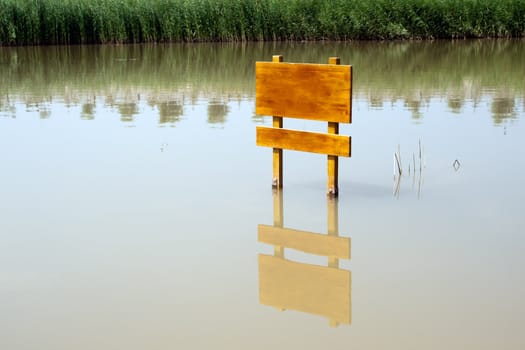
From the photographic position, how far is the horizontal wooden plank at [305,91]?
8.59 metres

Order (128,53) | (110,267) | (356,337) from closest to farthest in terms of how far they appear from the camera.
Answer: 1. (356,337)
2. (110,267)
3. (128,53)

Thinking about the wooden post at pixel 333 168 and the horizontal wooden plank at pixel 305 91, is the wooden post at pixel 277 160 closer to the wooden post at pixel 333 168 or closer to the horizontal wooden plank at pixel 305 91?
the horizontal wooden plank at pixel 305 91

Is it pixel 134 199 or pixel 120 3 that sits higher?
pixel 120 3

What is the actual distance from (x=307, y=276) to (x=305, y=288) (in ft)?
0.96

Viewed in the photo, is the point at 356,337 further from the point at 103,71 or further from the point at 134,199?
the point at 103,71

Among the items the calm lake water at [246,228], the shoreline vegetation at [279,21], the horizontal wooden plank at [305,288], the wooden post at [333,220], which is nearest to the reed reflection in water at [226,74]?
the calm lake water at [246,228]

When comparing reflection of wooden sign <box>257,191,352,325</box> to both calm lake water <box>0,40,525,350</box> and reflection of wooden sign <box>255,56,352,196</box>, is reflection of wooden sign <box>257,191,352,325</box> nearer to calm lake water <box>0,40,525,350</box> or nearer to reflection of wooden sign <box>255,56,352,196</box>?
calm lake water <box>0,40,525,350</box>

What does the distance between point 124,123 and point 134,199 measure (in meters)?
5.12

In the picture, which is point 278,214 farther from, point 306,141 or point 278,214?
point 306,141

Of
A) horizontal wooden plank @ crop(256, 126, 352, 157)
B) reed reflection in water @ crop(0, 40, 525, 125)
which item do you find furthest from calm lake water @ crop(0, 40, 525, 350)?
horizontal wooden plank @ crop(256, 126, 352, 157)

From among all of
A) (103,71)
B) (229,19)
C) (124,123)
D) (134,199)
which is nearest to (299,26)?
(229,19)

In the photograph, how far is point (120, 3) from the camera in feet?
92.0

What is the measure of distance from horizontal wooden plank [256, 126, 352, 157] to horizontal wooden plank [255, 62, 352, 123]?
0.17 m

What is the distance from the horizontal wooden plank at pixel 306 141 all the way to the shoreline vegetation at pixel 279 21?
19.4m
